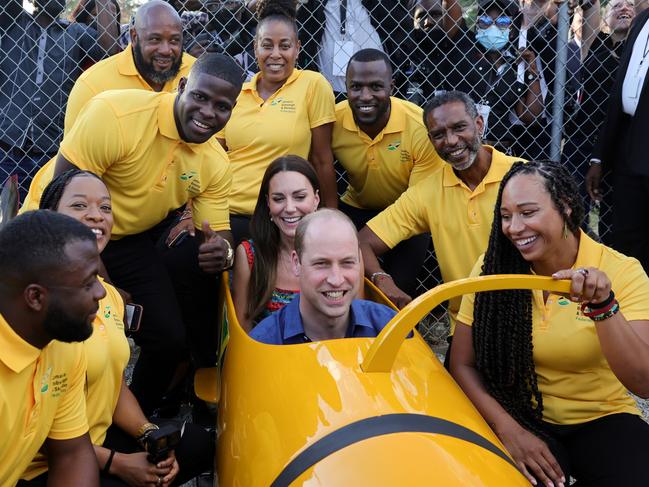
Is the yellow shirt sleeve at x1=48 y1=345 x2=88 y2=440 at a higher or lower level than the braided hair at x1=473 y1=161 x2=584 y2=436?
lower

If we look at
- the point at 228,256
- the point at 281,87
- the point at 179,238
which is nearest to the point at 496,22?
the point at 281,87

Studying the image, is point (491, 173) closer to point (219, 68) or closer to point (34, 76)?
point (219, 68)

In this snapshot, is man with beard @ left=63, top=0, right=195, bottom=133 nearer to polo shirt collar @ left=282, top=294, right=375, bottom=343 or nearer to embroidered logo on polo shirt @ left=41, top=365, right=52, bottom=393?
polo shirt collar @ left=282, top=294, right=375, bottom=343

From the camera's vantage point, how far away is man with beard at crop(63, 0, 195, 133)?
4.40 meters

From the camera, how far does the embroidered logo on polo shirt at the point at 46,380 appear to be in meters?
2.28

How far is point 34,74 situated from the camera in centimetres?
517

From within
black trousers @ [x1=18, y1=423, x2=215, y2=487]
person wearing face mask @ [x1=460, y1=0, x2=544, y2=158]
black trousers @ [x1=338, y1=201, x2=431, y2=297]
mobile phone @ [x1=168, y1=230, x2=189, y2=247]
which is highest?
person wearing face mask @ [x1=460, y1=0, x2=544, y2=158]

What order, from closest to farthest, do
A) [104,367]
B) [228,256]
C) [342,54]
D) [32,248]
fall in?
[32,248], [104,367], [228,256], [342,54]

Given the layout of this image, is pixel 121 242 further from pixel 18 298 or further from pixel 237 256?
pixel 18 298

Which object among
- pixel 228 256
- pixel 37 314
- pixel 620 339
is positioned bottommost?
pixel 37 314

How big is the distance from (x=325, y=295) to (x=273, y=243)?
909 millimetres

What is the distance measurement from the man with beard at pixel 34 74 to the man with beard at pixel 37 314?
10.6 ft

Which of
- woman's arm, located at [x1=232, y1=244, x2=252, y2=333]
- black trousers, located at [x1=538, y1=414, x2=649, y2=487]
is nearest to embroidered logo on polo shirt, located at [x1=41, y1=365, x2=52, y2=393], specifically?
woman's arm, located at [x1=232, y1=244, x2=252, y2=333]

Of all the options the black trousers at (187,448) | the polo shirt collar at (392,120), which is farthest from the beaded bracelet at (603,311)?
the polo shirt collar at (392,120)
